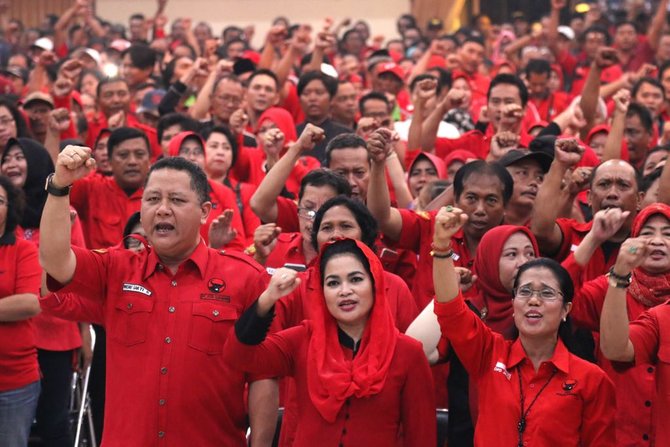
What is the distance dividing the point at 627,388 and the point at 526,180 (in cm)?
164

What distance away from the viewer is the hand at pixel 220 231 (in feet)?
19.2

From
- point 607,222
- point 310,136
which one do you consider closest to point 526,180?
point 310,136

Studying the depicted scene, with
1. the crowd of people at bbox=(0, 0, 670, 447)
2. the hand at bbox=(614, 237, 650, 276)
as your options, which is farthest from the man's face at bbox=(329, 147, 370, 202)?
the hand at bbox=(614, 237, 650, 276)

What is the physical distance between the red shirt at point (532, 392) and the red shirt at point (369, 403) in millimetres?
190

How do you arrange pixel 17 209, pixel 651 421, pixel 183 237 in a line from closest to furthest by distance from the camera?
pixel 183 237 < pixel 651 421 < pixel 17 209

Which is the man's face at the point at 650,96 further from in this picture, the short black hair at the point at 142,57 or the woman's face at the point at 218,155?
the short black hair at the point at 142,57

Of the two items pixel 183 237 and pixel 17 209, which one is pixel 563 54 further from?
pixel 183 237

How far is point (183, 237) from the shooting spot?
464cm

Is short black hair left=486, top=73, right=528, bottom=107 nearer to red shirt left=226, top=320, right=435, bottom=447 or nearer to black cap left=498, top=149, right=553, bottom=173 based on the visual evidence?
black cap left=498, top=149, right=553, bottom=173

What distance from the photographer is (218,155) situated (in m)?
7.51

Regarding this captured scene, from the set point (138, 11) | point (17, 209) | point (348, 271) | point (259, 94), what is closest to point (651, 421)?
point (348, 271)

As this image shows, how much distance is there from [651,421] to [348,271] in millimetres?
1365

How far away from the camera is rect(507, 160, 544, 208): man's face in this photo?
6.39 meters

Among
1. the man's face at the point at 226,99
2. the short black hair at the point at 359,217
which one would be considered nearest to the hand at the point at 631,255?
A: the short black hair at the point at 359,217
